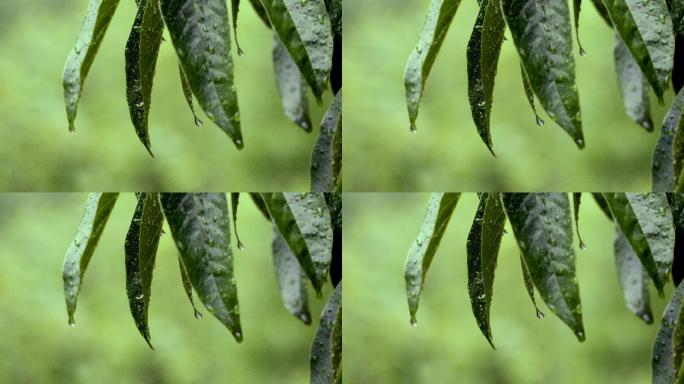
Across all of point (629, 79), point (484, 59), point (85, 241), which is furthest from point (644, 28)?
point (85, 241)

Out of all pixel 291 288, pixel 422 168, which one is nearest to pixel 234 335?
pixel 291 288

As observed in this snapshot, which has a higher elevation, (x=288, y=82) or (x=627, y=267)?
(x=288, y=82)

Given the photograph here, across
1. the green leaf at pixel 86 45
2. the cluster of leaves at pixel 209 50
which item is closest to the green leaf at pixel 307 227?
the cluster of leaves at pixel 209 50

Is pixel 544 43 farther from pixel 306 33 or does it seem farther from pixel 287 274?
pixel 287 274

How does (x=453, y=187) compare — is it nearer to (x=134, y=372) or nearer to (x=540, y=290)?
(x=540, y=290)

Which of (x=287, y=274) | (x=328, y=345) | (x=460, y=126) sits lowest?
(x=328, y=345)

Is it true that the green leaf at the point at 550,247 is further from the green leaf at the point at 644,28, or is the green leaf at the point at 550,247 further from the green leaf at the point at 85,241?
the green leaf at the point at 85,241
